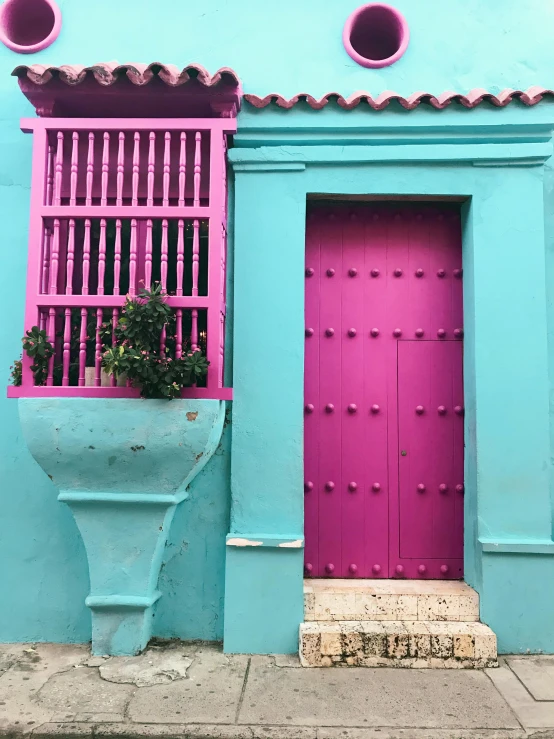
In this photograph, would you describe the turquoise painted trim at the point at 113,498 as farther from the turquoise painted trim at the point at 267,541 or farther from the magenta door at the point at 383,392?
the magenta door at the point at 383,392

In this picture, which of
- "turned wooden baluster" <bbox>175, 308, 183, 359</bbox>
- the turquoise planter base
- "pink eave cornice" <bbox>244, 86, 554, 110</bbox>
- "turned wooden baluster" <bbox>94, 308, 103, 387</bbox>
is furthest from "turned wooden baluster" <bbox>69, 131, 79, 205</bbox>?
the turquoise planter base

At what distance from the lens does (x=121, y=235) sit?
139 inches

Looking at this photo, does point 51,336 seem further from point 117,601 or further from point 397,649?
point 397,649

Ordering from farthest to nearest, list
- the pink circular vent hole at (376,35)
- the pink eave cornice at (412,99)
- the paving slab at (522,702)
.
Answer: the pink circular vent hole at (376,35) < the pink eave cornice at (412,99) < the paving slab at (522,702)

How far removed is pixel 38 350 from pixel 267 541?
5.46 feet

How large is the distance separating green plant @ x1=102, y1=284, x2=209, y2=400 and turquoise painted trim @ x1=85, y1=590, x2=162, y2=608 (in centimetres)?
114

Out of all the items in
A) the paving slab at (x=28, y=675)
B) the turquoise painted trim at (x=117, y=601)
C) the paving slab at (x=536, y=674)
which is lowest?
the paving slab at (x=28, y=675)

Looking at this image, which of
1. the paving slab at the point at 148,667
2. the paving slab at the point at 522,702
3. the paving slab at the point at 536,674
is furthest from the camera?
the paving slab at the point at 148,667

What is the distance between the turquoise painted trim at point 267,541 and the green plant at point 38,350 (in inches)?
56.2

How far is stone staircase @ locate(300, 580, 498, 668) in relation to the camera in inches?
128

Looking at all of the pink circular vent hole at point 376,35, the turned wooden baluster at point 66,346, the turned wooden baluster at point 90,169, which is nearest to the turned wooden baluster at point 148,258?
the turned wooden baluster at point 90,169

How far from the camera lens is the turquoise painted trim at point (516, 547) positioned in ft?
11.2

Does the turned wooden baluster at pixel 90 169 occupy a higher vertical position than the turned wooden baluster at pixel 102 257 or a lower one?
higher

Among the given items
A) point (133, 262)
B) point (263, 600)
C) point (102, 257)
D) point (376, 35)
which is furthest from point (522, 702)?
point (376, 35)
